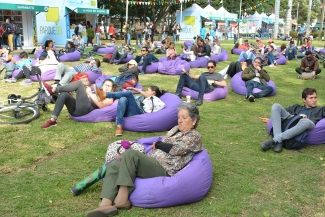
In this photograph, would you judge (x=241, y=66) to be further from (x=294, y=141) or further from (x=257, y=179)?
(x=257, y=179)

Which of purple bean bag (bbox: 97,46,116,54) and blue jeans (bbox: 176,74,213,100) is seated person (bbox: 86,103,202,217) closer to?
blue jeans (bbox: 176,74,213,100)

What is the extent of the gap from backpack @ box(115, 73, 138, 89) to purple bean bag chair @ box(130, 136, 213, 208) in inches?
187

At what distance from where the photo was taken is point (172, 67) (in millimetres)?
12000

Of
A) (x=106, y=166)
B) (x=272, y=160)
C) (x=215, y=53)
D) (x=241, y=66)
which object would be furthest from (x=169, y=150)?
(x=215, y=53)

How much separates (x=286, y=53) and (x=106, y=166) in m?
16.2

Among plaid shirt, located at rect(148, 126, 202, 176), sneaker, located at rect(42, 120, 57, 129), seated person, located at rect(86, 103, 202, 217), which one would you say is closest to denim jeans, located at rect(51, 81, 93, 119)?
sneaker, located at rect(42, 120, 57, 129)

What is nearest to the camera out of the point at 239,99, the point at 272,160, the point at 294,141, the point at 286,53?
the point at 272,160

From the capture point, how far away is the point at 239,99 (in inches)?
343

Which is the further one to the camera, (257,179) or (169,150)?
(257,179)

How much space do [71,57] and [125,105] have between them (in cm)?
953

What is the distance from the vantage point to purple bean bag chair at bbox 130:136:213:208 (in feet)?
11.3

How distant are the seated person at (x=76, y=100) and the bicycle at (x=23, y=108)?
0.47 m

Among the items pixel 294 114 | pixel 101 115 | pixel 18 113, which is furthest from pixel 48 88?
pixel 294 114

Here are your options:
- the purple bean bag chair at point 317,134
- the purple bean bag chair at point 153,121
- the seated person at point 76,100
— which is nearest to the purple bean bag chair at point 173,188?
the purple bean bag chair at point 153,121
